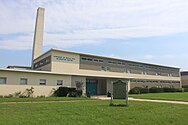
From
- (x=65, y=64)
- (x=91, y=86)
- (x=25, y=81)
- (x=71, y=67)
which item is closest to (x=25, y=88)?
(x=25, y=81)

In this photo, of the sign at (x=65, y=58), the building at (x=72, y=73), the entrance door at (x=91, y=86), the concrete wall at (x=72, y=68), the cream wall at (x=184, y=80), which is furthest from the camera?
the cream wall at (x=184, y=80)

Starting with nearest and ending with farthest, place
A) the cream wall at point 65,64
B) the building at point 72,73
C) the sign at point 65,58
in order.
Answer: the building at point 72,73, the cream wall at point 65,64, the sign at point 65,58

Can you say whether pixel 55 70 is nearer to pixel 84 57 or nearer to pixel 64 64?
pixel 64 64

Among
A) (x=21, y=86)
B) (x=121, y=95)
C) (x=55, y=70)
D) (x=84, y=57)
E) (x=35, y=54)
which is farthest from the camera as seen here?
(x=35, y=54)

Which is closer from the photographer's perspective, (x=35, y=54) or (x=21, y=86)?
(x=21, y=86)

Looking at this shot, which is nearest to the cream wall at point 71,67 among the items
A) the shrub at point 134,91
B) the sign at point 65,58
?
the sign at point 65,58

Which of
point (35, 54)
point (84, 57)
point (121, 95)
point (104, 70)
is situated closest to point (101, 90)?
point (104, 70)

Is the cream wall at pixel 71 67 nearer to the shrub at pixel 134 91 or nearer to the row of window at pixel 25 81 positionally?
the row of window at pixel 25 81

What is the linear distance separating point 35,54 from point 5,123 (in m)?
34.9

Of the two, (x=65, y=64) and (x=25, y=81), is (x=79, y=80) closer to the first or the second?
(x=65, y=64)

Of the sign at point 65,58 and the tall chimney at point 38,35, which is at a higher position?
the tall chimney at point 38,35

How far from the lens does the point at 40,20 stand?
43500 millimetres

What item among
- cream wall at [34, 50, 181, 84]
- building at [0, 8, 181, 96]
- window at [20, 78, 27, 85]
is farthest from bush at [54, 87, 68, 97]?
window at [20, 78, 27, 85]

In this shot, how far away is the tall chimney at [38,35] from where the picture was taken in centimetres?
4221
